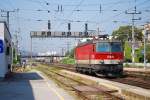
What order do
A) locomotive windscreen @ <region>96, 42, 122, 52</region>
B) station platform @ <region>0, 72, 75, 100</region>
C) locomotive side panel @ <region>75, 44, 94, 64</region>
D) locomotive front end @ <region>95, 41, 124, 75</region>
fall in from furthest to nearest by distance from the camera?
locomotive side panel @ <region>75, 44, 94, 64</region>
locomotive windscreen @ <region>96, 42, 122, 52</region>
locomotive front end @ <region>95, 41, 124, 75</region>
station platform @ <region>0, 72, 75, 100</region>

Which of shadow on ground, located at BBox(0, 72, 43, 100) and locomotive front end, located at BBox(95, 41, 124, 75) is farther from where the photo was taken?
locomotive front end, located at BBox(95, 41, 124, 75)

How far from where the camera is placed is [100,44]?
36.0 m

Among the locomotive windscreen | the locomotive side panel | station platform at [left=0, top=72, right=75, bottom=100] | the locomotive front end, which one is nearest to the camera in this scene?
station platform at [left=0, top=72, right=75, bottom=100]

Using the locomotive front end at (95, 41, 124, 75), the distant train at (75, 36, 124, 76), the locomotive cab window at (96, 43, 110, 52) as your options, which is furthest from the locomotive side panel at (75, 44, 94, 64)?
the locomotive front end at (95, 41, 124, 75)

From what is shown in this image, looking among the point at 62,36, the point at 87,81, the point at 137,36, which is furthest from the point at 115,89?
the point at 137,36

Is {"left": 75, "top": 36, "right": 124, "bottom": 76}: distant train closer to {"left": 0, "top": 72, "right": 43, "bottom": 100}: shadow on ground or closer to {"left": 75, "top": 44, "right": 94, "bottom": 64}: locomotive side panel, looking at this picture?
{"left": 75, "top": 44, "right": 94, "bottom": 64}: locomotive side panel

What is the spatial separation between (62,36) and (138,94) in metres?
78.3

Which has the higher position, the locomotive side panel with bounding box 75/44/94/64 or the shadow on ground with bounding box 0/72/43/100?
the locomotive side panel with bounding box 75/44/94/64

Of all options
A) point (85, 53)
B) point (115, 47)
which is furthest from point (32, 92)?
point (85, 53)

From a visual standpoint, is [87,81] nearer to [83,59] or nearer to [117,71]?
[117,71]

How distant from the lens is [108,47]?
3588 centimetres

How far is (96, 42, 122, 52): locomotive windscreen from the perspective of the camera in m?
35.8

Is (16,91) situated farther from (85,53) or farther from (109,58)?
(85,53)

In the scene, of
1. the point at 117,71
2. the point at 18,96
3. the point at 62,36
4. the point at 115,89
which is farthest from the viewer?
the point at 62,36
